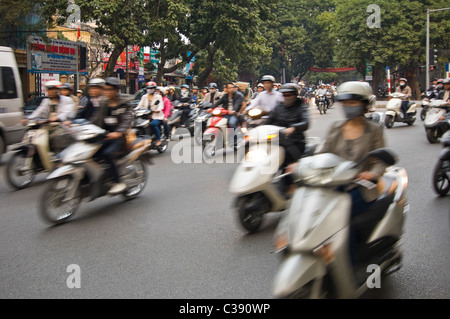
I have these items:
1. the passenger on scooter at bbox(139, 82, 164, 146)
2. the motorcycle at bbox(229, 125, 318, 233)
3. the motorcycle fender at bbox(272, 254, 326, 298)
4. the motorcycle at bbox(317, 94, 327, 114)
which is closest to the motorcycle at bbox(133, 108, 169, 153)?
the passenger on scooter at bbox(139, 82, 164, 146)

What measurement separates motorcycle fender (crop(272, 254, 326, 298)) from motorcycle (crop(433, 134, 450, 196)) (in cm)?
413

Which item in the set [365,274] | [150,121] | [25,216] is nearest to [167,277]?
[365,274]

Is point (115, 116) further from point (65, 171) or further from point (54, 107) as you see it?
point (54, 107)

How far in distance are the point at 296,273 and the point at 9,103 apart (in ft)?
30.2

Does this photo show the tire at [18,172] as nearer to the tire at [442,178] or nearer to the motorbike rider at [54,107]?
the motorbike rider at [54,107]

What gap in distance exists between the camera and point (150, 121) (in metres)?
11.5

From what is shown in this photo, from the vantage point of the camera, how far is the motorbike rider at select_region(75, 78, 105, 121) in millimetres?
6703

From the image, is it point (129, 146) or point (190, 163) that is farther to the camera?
point (190, 163)

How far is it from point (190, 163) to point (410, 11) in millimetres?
34173

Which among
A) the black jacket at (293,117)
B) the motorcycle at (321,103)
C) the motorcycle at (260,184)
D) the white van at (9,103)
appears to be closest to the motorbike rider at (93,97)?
the black jacket at (293,117)

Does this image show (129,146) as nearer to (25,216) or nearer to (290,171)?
(25,216)

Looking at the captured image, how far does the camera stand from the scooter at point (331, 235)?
285cm

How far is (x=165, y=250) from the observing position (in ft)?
15.5
